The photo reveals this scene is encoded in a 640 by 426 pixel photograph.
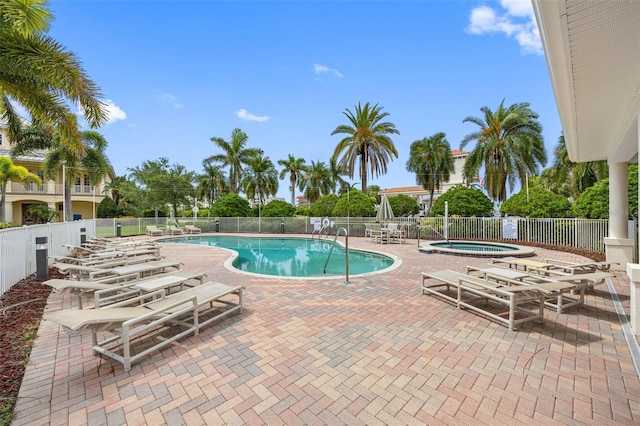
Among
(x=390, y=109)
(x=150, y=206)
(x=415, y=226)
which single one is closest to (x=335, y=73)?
(x=390, y=109)

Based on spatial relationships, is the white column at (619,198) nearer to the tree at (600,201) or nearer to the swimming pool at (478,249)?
the swimming pool at (478,249)

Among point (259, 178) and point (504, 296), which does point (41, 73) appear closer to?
point (504, 296)

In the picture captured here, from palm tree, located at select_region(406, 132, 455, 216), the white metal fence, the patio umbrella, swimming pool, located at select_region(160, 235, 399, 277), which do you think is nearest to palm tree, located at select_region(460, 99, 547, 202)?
the white metal fence

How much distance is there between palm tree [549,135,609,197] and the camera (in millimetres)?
18484

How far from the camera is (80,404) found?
98.1 inches

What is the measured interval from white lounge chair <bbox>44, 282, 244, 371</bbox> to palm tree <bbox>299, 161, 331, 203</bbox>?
40864mm

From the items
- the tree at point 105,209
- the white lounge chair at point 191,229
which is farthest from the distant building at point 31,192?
the white lounge chair at point 191,229

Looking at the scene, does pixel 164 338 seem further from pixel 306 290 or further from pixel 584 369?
pixel 584 369

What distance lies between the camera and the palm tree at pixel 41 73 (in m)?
5.96

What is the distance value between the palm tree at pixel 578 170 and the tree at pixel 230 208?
2284cm

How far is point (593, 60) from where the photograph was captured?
3.38 m

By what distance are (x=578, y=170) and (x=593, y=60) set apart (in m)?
23.4

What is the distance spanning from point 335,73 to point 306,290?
1573 centimetres

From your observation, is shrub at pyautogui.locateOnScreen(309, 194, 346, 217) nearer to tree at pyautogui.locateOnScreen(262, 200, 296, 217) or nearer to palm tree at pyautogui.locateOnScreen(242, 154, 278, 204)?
tree at pyautogui.locateOnScreen(262, 200, 296, 217)
